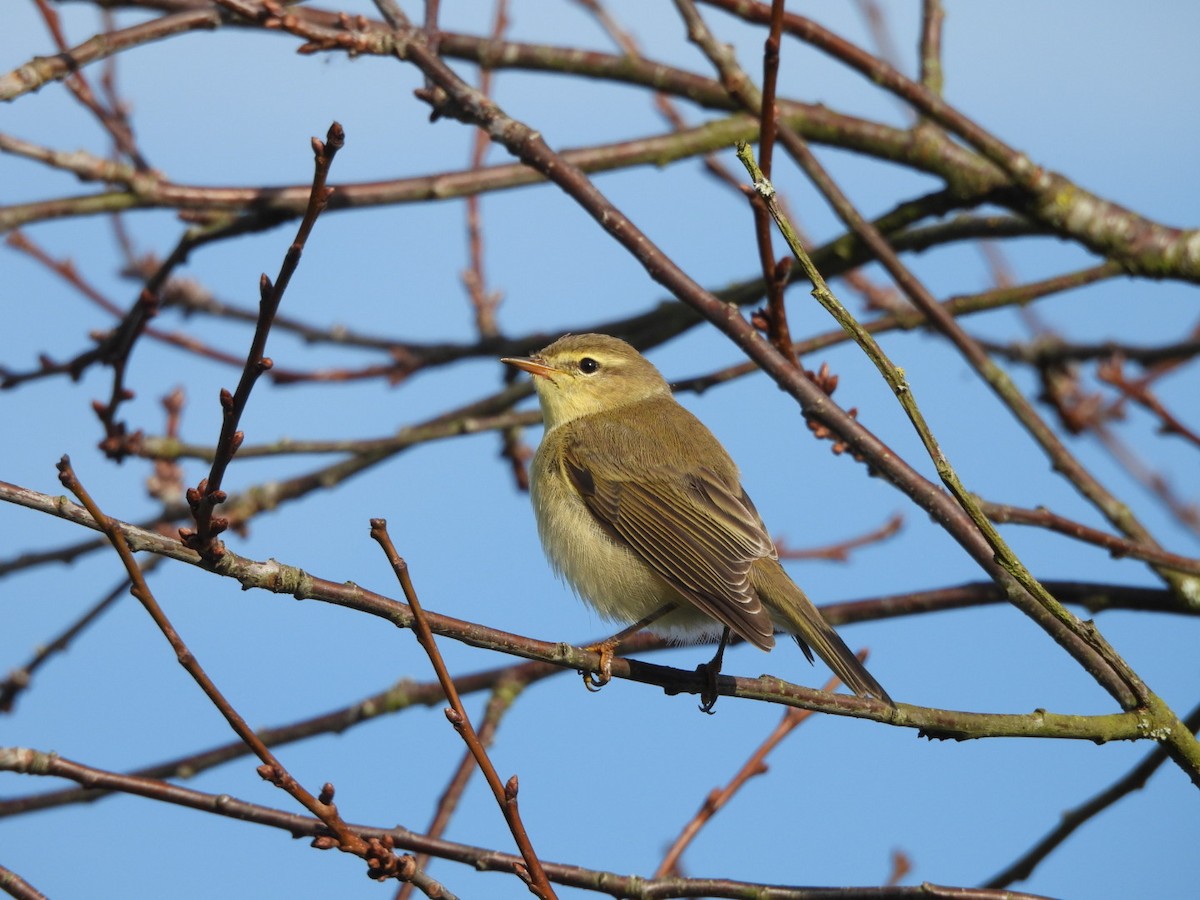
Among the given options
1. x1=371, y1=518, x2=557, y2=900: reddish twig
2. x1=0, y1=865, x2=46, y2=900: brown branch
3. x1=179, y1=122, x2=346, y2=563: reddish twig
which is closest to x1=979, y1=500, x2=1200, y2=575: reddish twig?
x1=371, y1=518, x2=557, y2=900: reddish twig

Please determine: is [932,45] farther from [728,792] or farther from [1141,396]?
[728,792]

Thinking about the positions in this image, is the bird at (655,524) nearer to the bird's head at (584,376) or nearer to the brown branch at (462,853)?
the bird's head at (584,376)

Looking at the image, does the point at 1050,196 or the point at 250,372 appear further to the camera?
the point at 1050,196

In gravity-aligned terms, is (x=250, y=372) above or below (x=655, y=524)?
below

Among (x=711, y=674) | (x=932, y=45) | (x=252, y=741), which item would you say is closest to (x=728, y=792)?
(x=711, y=674)

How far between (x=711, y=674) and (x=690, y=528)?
3.92 ft

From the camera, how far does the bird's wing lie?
4.30 meters

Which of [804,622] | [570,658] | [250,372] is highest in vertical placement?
[804,622]

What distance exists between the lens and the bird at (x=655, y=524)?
4383 millimetres

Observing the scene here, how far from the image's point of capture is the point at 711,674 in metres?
3.68

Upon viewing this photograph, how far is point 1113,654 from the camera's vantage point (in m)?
3.12

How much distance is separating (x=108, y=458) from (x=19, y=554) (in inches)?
21.2

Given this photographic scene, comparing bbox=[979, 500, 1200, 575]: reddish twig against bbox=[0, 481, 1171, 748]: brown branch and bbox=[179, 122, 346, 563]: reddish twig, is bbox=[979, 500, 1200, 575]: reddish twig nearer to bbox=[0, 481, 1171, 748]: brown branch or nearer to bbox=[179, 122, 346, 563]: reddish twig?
bbox=[0, 481, 1171, 748]: brown branch

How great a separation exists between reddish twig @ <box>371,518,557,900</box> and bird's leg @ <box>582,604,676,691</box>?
0.67 meters
